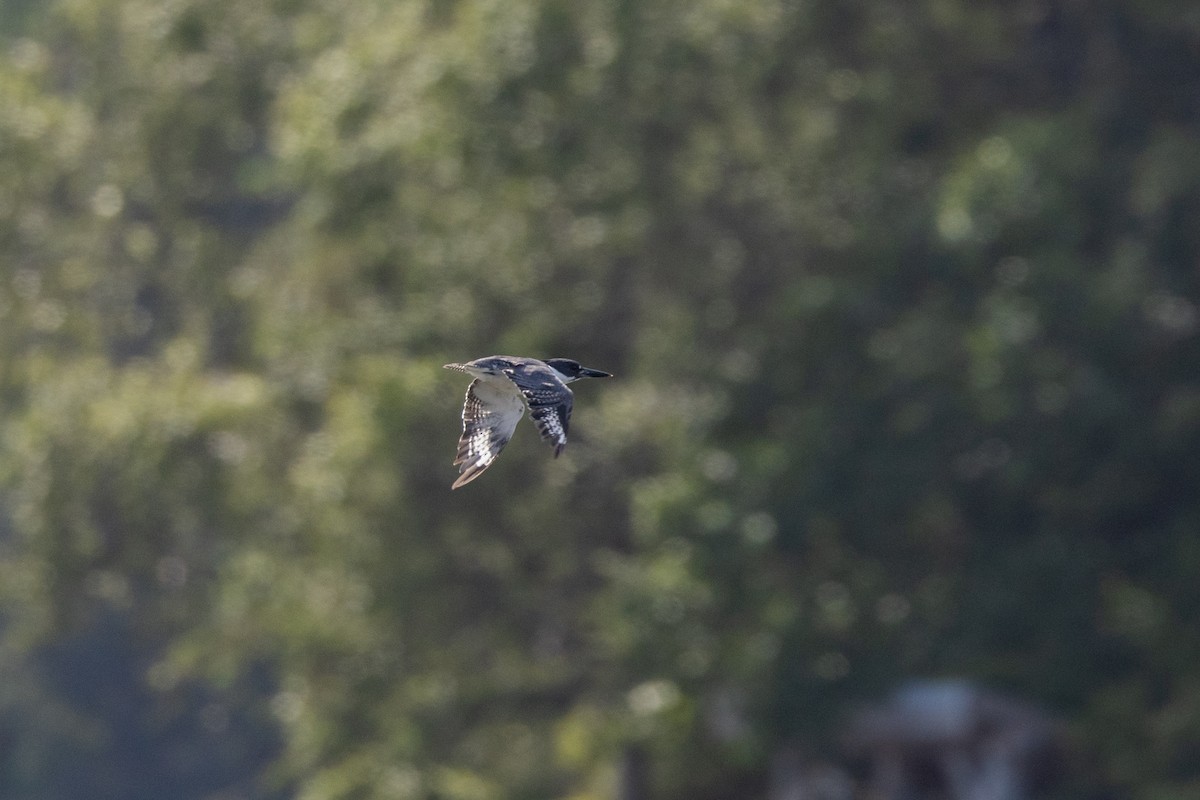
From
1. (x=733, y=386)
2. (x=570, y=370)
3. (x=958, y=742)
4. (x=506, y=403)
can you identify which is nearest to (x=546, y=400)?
(x=506, y=403)

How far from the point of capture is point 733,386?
15.0 meters

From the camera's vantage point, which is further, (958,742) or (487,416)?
(958,742)

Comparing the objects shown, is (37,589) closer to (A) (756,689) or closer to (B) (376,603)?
(B) (376,603)

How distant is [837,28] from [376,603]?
208 inches

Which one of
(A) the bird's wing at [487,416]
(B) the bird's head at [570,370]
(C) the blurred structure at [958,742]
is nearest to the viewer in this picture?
(A) the bird's wing at [487,416]

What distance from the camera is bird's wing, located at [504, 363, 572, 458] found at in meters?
7.54

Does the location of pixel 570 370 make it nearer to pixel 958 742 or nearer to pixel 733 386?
pixel 733 386

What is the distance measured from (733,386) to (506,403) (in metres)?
6.59

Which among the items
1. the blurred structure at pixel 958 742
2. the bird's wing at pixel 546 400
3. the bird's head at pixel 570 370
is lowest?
the bird's wing at pixel 546 400

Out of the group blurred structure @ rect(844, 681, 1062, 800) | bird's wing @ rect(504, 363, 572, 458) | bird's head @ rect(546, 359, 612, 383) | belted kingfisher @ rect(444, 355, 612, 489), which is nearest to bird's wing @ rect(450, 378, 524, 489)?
belted kingfisher @ rect(444, 355, 612, 489)

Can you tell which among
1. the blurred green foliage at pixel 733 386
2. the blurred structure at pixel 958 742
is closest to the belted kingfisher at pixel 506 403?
the blurred green foliage at pixel 733 386

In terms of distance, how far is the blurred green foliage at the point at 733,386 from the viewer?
14.7m

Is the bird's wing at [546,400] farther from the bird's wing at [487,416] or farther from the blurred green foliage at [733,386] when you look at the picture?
the blurred green foliage at [733,386]

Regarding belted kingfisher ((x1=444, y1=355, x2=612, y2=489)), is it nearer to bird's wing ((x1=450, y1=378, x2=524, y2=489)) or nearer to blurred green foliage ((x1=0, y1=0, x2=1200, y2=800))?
bird's wing ((x1=450, y1=378, x2=524, y2=489))
